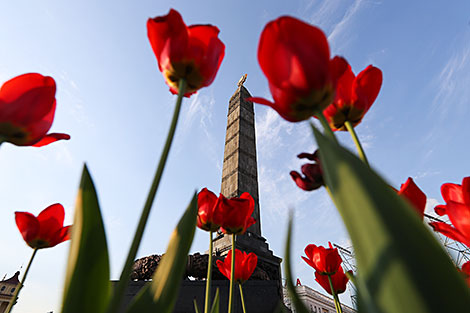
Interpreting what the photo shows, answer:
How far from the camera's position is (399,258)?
20 centimetres

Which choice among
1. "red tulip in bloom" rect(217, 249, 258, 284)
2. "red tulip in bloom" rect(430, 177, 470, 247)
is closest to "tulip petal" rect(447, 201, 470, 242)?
"red tulip in bloom" rect(430, 177, 470, 247)

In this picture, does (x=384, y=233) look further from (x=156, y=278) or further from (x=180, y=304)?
(x=180, y=304)

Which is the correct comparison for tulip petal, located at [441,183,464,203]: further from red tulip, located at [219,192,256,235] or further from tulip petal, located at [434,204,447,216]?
red tulip, located at [219,192,256,235]

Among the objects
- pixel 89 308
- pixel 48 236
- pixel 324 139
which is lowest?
pixel 89 308

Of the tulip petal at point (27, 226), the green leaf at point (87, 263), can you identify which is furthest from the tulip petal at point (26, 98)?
the tulip petal at point (27, 226)

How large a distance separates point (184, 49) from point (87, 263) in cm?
36

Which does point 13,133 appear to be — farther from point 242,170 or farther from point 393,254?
point 242,170

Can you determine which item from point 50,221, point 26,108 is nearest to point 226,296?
point 50,221

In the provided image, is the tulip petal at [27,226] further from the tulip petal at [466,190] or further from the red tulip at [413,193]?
the tulip petal at [466,190]

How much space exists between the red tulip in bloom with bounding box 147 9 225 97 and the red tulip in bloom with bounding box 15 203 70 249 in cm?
74

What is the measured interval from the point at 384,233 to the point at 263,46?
276 millimetres

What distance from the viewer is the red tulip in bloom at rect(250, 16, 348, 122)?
1.17 feet

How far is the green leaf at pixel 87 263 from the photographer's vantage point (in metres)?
0.32

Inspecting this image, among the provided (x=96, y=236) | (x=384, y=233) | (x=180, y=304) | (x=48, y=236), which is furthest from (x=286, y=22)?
(x=180, y=304)
